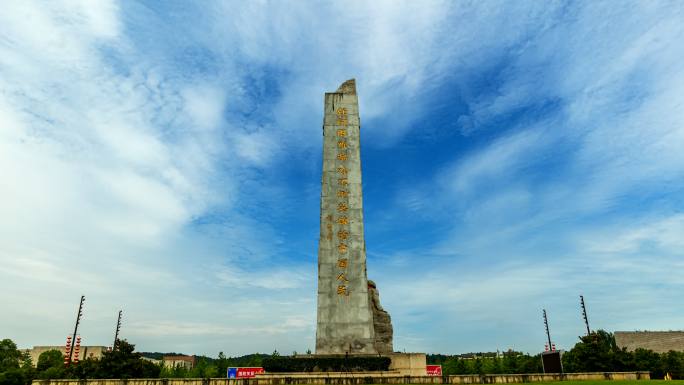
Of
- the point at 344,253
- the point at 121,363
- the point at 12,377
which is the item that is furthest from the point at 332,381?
the point at 12,377

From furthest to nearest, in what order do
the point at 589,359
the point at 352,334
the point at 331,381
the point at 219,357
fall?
1. the point at 219,357
2. the point at 589,359
3. the point at 352,334
4. the point at 331,381

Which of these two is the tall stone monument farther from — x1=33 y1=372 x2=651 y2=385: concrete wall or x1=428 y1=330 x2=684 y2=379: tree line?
x1=428 y1=330 x2=684 y2=379: tree line

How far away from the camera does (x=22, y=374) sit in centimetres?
3338

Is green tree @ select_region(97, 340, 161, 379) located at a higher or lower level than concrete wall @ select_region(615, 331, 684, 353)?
lower

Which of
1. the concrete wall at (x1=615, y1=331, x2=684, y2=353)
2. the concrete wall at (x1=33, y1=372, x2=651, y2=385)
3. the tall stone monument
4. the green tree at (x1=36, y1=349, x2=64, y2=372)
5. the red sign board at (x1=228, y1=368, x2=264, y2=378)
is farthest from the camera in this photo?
the concrete wall at (x1=615, y1=331, x2=684, y2=353)

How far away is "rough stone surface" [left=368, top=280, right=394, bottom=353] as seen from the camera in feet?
68.7

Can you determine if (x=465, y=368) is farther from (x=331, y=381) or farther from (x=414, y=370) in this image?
(x=331, y=381)

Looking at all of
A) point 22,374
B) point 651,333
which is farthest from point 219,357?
point 651,333

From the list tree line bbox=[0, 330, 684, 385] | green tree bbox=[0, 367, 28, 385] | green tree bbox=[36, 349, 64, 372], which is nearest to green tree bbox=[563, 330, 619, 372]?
tree line bbox=[0, 330, 684, 385]

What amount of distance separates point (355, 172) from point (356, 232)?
295 centimetres

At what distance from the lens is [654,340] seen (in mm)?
48406

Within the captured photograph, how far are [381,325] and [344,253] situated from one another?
3965mm

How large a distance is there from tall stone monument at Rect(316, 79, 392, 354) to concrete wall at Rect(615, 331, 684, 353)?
4134 cm

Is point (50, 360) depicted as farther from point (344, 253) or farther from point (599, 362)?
point (599, 362)
